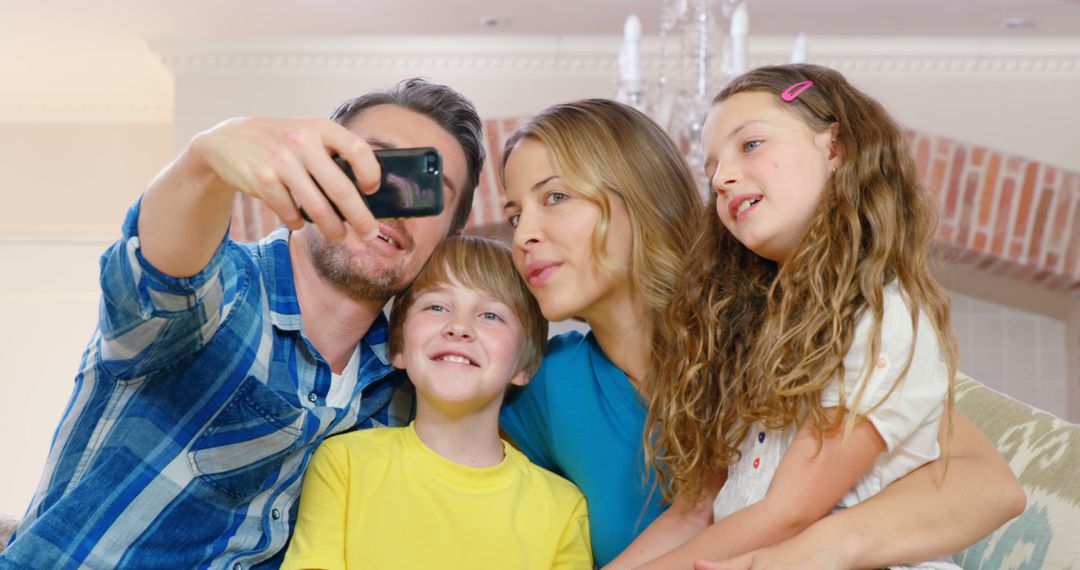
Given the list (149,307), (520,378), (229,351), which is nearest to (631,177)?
(520,378)

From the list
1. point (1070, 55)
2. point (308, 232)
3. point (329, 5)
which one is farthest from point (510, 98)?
point (308, 232)

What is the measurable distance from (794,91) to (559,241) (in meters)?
0.36

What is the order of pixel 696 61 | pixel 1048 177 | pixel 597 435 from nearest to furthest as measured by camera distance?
pixel 597 435 < pixel 696 61 < pixel 1048 177

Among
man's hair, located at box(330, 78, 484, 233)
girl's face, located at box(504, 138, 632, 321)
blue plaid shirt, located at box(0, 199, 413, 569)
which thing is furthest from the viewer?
man's hair, located at box(330, 78, 484, 233)

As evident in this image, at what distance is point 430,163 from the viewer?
97 centimetres

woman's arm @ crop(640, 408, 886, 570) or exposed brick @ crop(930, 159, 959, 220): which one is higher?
woman's arm @ crop(640, 408, 886, 570)

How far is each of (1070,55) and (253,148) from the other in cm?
416

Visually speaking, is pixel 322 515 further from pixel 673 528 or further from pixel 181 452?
pixel 673 528

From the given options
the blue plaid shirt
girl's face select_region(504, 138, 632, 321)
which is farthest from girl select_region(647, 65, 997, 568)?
the blue plaid shirt

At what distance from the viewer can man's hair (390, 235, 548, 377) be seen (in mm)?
1602

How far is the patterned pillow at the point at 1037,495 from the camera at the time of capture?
127cm

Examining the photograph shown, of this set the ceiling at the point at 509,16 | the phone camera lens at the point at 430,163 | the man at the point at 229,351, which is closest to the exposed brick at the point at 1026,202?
the ceiling at the point at 509,16

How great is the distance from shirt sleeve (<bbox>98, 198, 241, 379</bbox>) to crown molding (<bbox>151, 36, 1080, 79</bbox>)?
3188mm

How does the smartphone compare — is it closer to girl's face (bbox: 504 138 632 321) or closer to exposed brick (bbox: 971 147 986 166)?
girl's face (bbox: 504 138 632 321)
